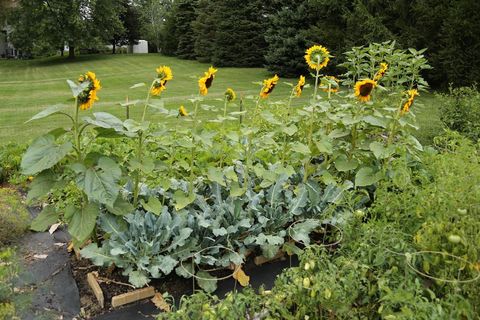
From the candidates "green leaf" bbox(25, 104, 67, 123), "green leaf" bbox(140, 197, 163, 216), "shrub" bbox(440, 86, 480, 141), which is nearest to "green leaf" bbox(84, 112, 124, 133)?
"green leaf" bbox(25, 104, 67, 123)

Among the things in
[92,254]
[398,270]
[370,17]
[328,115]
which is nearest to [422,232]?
[398,270]

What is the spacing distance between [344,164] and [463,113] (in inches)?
112

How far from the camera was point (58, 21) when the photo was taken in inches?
885

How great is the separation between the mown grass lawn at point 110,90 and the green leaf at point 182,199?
72 centimetres

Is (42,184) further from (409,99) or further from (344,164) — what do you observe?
(409,99)

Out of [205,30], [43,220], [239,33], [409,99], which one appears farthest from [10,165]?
[205,30]

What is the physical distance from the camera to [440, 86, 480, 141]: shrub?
4.82 metres

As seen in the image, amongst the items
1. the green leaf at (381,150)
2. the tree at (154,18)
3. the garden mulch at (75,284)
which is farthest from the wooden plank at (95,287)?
the tree at (154,18)

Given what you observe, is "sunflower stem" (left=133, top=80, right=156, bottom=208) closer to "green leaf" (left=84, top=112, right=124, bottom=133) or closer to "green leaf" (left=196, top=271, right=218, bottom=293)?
"green leaf" (left=84, top=112, right=124, bottom=133)

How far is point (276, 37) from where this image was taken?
1336cm

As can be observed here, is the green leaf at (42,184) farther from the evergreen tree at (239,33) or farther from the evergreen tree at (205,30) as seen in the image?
the evergreen tree at (205,30)

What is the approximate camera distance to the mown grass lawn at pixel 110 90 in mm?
7060

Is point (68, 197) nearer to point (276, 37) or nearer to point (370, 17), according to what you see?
point (370, 17)

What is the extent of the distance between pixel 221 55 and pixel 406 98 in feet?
55.0
